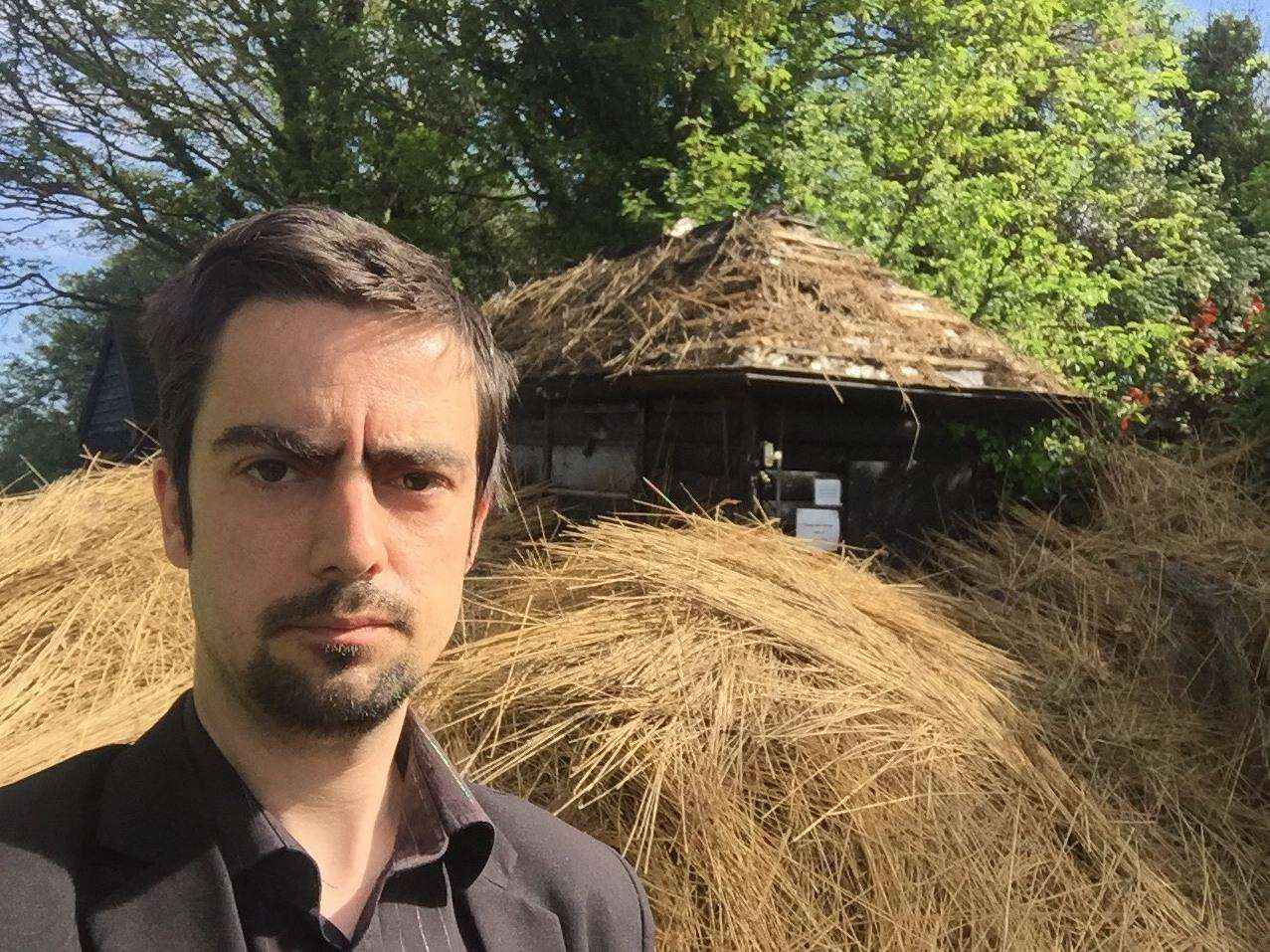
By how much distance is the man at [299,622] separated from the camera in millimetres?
1248

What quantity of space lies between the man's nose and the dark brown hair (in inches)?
7.4

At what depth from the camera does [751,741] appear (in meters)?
3.78

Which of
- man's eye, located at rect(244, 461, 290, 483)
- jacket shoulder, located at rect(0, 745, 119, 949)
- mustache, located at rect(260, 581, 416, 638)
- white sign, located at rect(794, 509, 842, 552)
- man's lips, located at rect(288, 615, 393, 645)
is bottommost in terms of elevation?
white sign, located at rect(794, 509, 842, 552)

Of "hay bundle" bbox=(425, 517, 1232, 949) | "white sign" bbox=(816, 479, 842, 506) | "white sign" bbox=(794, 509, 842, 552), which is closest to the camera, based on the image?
"hay bundle" bbox=(425, 517, 1232, 949)

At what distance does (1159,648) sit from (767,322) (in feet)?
8.64

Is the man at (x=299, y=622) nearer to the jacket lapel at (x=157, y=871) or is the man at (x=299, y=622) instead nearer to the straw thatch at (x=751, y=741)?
the jacket lapel at (x=157, y=871)

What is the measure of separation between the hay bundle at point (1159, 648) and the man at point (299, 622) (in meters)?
3.69

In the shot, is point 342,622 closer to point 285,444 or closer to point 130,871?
point 285,444

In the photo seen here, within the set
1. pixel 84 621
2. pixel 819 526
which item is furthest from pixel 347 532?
pixel 819 526

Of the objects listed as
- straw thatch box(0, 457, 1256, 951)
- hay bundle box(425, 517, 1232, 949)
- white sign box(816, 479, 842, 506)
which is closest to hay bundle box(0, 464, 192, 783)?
straw thatch box(0, 457, 1256, 951)

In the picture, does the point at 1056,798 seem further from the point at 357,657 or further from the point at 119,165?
the point at 119,165

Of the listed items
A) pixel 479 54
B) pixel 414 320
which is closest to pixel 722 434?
pixel 414 320

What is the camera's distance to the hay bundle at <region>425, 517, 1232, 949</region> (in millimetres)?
3566

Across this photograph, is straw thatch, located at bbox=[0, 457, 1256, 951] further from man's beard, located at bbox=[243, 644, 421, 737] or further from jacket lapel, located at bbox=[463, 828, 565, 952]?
man's beard, located at bbox=[243, 644, 421, 737]
